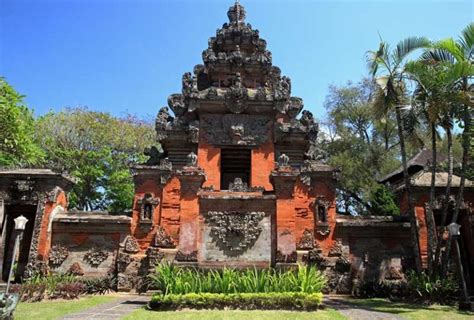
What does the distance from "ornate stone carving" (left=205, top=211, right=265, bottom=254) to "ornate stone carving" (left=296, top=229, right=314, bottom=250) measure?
12.5ft

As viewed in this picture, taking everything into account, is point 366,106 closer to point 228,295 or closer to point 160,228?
point 160,228

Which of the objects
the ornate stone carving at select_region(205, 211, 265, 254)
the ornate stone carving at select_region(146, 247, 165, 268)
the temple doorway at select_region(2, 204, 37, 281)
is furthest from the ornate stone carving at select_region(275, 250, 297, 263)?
the temple doorway at select_region(2, 204, 37, 281)

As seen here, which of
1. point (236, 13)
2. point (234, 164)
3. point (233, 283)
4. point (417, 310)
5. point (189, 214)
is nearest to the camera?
point (233, 283)

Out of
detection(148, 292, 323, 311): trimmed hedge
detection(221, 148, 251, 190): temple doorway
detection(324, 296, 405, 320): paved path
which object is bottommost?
detection(324, 296, 405, 320): paved path

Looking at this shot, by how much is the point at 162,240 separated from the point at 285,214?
6.12 meters

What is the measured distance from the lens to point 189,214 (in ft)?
41.3

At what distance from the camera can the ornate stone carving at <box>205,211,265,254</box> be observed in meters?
13.1

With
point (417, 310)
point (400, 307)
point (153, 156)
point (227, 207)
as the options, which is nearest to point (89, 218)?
point (153, 156)

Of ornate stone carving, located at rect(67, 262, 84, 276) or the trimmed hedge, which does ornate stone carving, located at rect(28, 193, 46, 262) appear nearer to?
ornate stone carving, located at rect(67, 262, 84, 276)

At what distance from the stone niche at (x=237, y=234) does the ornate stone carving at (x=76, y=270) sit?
5.90 meters

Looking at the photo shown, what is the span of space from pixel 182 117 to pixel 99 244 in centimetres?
682

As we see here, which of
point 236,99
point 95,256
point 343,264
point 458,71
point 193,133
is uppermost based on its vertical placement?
point 236,99

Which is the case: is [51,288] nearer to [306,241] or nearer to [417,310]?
[306,241]

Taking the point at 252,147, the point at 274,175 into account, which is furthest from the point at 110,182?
the point at 274,175
